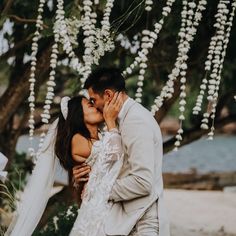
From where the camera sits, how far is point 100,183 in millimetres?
3787

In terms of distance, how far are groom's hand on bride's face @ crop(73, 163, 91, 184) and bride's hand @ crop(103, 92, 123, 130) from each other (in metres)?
0.29

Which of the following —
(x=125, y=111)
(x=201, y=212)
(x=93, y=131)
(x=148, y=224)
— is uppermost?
(x=125, y=111)

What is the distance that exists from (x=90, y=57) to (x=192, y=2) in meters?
0.77

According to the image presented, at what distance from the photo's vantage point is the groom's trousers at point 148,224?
3662 mm

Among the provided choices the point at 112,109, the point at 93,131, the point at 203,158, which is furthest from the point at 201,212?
the point at 203,158

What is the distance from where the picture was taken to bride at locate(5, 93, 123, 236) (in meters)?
3.77

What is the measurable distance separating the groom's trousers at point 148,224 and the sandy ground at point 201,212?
16.4 ft

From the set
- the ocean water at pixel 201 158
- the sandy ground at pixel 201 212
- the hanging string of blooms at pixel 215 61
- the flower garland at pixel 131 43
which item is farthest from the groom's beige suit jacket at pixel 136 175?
the ocean water at pixel 201 158

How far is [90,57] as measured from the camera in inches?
193

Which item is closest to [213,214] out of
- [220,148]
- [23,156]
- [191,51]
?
[23,156]

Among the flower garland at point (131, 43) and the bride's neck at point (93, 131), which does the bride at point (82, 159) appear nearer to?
the bride's neck at point (93, 131)

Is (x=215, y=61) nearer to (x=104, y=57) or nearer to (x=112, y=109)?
(x=112, y=109)

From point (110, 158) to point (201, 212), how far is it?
299 inches

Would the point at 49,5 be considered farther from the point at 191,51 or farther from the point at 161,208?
the point at 161,208
